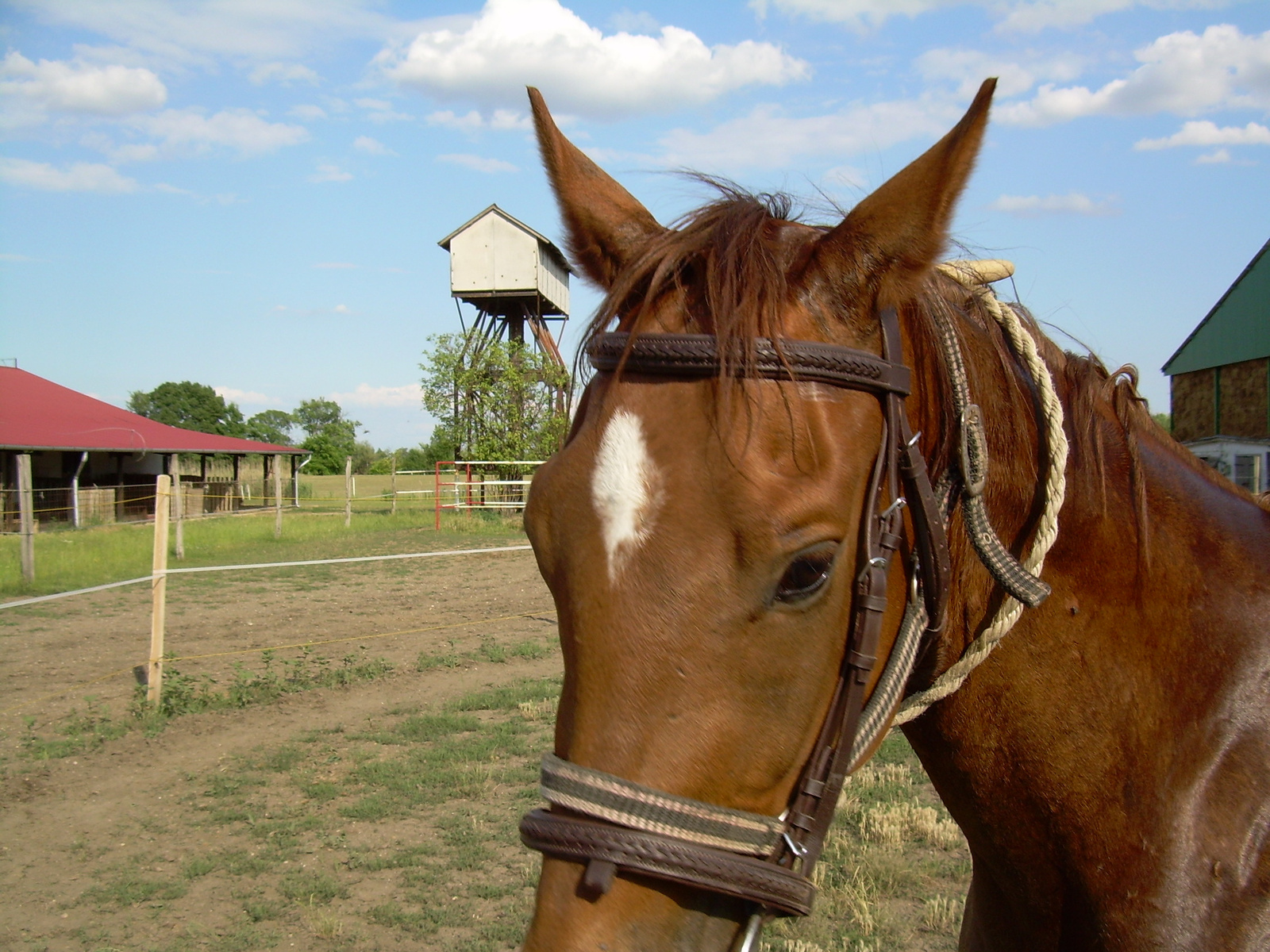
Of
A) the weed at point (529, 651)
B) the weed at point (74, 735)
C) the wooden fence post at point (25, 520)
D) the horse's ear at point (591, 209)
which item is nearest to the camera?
the horse's ear at point (591, 209)

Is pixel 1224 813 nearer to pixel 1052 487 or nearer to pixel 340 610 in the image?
pixel 1052 487

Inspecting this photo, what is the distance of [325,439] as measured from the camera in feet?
201

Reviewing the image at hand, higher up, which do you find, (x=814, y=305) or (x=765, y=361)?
(x=814, y=305)

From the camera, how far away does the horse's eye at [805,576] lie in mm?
1181

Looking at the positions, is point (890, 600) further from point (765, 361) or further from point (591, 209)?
point (591, 209)

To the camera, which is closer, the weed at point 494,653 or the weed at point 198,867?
the weed at point 198,867

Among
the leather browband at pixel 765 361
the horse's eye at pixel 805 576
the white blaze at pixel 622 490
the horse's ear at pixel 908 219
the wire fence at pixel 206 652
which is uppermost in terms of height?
the horse's ear at pixel 908 219

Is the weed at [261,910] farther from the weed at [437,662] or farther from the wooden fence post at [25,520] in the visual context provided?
the wooden fence post at [25,520]

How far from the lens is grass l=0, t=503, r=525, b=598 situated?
13.5m

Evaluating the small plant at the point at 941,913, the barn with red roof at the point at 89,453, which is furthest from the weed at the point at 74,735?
the barn with red roof at the point at 89,453

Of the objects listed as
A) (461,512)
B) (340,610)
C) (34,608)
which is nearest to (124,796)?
(340,610)

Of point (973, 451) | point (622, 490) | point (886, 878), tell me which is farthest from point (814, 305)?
point (886, 878)

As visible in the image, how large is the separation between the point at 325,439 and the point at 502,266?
39.3 m

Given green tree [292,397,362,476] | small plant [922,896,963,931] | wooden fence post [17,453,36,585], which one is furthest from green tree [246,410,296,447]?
small plant [922,896,963,931]
